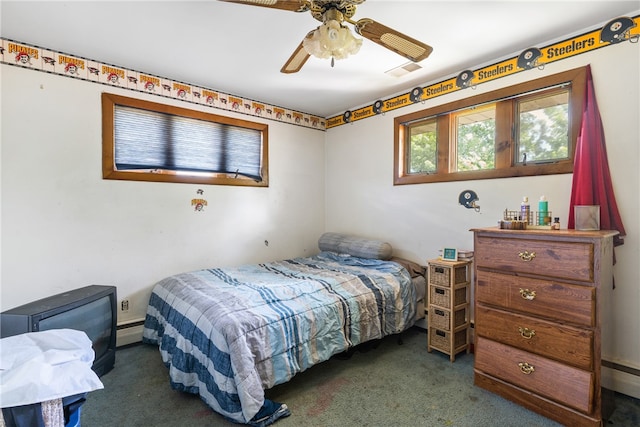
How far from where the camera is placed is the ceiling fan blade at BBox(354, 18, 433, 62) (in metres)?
1.55

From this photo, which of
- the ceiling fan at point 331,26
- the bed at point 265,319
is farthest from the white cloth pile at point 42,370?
the ceiling fan at point 331,26

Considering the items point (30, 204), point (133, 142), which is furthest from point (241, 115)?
point (30, 204)

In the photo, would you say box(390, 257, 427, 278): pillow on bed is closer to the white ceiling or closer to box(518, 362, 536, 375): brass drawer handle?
box(518, 362, 536, 375): brass drawer handle

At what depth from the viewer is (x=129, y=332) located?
2684mm

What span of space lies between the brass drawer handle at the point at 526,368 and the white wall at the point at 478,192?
0.43 m

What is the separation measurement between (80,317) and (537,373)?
115 inches

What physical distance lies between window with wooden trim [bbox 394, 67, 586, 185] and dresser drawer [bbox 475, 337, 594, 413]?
4.37 ft

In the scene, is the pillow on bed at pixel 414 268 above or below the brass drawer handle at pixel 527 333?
above

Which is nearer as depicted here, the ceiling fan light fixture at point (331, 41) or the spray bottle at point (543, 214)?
the ceiling fan light fixture at point (331, 41)

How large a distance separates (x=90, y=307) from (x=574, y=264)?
308 cm

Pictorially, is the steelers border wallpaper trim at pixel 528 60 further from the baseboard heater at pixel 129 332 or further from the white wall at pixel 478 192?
the baseboard heater at pixel 129 332

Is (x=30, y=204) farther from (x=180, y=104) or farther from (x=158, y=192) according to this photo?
(x=180, y=104)

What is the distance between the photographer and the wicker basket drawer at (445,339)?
2.42 meters

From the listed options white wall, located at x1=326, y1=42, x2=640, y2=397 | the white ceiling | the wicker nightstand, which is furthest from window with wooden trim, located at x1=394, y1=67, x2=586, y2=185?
the wicker nightstand
